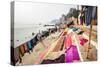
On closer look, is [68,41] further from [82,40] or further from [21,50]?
[21,50]

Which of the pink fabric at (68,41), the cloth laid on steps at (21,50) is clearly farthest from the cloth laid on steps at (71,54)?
the cloth laid on steps at (21,50)

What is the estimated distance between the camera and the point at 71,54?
1749mm

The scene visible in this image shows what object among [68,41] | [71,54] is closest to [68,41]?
[68,41]

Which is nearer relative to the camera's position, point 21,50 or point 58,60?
point 21,50

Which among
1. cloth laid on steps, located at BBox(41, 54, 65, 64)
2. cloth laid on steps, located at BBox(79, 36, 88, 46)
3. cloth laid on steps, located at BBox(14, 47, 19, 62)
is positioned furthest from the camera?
cloth laid on steps, located at BBox(79, 36, 88, 46)

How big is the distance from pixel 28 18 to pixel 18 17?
0.09 metres

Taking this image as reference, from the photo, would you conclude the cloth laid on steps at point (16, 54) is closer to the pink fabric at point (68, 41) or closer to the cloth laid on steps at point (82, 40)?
the pink fabric at point (68, 41)

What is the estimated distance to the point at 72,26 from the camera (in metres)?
1.76

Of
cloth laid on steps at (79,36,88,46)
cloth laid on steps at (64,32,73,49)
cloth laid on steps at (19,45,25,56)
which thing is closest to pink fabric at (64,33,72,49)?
cloth laid on steps at (64,32,73,49)

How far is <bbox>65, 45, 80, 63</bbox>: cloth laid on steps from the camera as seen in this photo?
1.73 meters

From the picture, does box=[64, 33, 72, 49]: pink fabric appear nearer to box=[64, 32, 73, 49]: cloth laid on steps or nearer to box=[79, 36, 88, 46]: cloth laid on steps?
box=[64, 32, 73, 49]: cloth laid on steps

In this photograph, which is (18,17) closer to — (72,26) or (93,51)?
(72,26)

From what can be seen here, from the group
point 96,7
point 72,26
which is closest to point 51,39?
point 72,26
